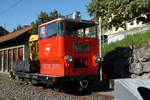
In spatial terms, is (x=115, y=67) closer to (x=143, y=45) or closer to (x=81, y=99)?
(x=143, y=45)

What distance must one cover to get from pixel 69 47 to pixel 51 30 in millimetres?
1245

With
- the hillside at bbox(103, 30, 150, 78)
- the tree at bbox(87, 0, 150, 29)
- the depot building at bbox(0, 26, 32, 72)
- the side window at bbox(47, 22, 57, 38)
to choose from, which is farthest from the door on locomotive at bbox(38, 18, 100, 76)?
the depot building at bbox(0, 26, 32, 72)

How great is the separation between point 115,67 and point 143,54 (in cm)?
239

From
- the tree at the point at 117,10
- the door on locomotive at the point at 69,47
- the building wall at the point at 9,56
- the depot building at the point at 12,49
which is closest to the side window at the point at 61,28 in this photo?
the door on locomotive at the point at 69,47

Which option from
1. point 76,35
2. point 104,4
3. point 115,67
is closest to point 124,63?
point 115,67

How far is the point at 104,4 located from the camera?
1733 centimetres

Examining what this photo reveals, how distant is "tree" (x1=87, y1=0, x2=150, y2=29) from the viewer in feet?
48.1

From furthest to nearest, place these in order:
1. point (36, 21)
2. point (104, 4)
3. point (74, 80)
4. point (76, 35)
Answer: point (36, 21) → point (104, 4) → point (76, 35) → point (74, 80)

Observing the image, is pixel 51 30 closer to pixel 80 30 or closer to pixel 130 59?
pixel 80 30

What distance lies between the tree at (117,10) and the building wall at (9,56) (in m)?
9.81

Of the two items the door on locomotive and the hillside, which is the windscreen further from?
the hillside

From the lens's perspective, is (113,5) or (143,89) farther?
(113,5)

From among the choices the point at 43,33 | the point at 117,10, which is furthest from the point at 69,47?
the point at 117,10

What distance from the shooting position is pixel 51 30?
888 cm
